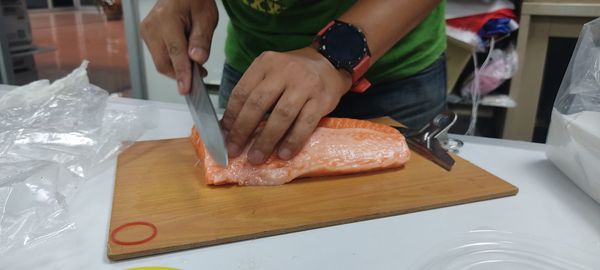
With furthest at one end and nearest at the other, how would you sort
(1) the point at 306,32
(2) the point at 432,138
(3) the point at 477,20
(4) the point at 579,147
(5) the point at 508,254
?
1. (3) the point at 477,20
2. (1) the point at 306,32
3. (2) the point at 432,138
4. (4) the point at 579,147
5. (5) the point at 508,254

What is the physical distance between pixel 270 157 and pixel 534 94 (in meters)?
1.47

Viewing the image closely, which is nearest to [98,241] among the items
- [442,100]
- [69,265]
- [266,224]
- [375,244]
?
[69,265]

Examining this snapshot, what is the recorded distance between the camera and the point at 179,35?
2.77 ft

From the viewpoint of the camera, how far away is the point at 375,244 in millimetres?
551

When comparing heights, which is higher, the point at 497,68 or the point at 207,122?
the point at 207,122

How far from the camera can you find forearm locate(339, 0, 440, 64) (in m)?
→ 0.75

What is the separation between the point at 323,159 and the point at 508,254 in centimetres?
28

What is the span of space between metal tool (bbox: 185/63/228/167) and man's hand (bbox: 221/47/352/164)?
0.03m

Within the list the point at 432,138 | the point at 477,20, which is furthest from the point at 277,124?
the point at 477,20

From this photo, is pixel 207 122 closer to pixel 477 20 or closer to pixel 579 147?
pixel 579 147

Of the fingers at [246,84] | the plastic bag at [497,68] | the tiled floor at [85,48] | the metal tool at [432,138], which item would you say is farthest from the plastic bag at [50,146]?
the tiled floor at [85,48]

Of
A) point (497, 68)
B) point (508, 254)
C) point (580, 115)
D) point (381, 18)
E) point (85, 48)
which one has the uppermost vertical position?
point (381, 18)

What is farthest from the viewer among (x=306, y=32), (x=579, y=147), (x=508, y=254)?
(x=306, y=32)

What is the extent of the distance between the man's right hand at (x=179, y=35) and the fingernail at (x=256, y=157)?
183 mm
